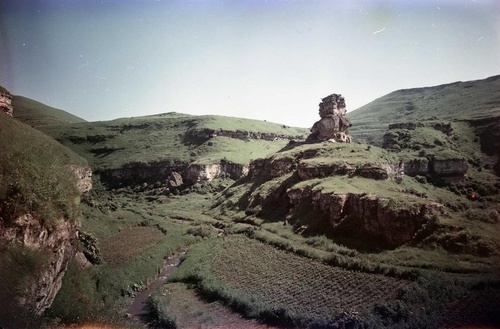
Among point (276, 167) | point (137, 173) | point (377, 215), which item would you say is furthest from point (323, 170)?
point (137, 173)

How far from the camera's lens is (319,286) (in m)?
27.5

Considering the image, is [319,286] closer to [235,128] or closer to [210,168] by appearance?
[210,168]

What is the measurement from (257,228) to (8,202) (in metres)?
37.8

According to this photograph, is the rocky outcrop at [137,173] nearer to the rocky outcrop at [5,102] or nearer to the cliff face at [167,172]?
the cliff face at [167,172]

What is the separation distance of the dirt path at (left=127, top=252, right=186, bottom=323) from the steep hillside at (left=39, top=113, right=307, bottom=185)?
59.9 metres

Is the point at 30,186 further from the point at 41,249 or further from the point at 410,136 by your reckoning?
the point at 410,136

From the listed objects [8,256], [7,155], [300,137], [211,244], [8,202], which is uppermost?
[300,137]

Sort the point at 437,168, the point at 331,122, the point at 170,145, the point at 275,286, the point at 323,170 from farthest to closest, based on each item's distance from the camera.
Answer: the point at 170,145 < the point at 331,122 < the point at 437,168 < the point at 323,170 < the point at 275,286

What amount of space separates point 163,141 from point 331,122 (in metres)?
81.5

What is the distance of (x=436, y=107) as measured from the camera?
494ft

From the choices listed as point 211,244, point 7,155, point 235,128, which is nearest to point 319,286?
point 211,244

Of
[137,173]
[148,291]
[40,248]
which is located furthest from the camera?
[137,173]

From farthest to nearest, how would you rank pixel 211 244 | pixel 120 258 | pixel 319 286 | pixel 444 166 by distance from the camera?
pixel 444 166 → pixel 211 244 → pixel 120 258 → pixel 319 286

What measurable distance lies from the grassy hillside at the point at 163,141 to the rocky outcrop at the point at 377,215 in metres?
Answer: 68.3
